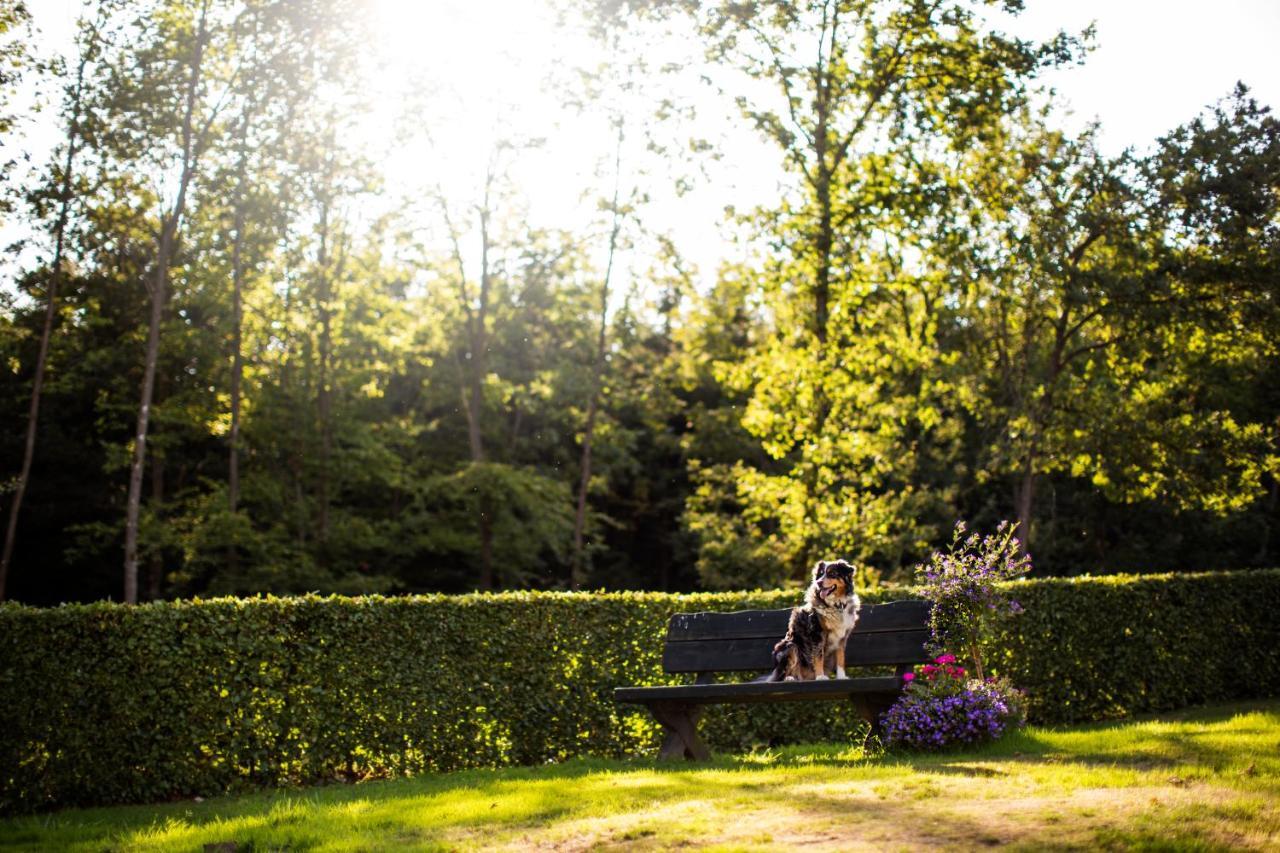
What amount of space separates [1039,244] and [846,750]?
1350 centimetres

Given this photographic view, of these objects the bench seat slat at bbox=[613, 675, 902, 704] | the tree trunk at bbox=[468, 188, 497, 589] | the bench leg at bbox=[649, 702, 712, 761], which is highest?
the tree trunk at bbox=[468, 188, 497, 589]

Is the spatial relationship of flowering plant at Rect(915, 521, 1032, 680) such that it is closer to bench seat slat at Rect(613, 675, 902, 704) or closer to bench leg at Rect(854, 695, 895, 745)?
bench leg at Rect(854, 695, 895, 745)

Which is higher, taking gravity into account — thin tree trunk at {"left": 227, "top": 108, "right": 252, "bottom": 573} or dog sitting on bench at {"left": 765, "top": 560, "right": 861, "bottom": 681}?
thin tree trunk at {"left": 227, "top": 108, "right": 252, "bottom": 573}

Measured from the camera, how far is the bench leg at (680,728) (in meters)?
9.73

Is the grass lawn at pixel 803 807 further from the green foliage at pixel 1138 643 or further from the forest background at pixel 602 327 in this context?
the forest background at pixel 602 327

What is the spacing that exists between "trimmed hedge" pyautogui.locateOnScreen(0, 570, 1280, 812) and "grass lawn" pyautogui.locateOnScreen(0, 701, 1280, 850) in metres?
0.56

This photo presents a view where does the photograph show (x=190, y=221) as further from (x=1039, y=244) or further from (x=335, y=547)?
(x=1039, y=244)

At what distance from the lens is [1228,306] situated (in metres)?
20.5

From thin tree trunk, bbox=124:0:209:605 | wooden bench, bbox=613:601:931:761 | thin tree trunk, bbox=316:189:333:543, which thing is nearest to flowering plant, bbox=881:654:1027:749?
wooden bench, bbox=613:601:931:761

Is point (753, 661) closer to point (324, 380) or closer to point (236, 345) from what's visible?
point (236, 345)

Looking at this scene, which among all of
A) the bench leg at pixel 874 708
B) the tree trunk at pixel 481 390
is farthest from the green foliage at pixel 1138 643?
the tree trunk at pixel 481 390

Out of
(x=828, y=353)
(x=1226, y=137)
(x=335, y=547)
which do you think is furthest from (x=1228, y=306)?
(x=335, y=547)

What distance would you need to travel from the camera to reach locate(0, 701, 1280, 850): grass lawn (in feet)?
19.3

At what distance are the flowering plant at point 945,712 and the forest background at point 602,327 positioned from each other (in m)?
11.0
